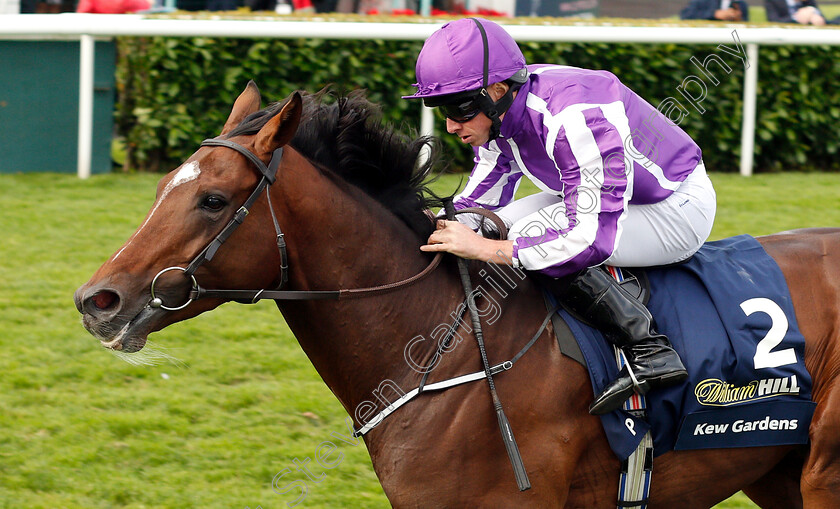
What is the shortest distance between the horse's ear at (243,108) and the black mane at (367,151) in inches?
3.0

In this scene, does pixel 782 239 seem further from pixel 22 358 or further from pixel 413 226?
pixel 22 358

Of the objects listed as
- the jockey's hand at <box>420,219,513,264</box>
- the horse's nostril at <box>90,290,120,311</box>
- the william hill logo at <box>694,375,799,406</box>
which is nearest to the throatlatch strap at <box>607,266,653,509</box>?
the william hill logo at <box>694,375,799,406</box>

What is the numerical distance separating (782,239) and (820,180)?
229 inches

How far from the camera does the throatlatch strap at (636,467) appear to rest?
296cm

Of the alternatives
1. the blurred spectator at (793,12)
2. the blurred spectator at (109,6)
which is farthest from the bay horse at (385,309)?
the blurred spectator at (793,12)

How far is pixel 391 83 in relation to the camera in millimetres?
8070

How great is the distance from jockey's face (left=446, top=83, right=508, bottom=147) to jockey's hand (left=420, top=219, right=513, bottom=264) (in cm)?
29

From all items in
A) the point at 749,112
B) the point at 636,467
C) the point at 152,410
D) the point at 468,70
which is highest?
the point at 468,70

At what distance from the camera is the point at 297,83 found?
7926mm

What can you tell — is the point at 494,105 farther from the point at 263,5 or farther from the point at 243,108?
the point at 263,5

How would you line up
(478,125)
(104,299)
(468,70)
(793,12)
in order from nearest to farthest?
(104,299)
(468,70)
(478,125)
(793,12)

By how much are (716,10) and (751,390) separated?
7.81 m

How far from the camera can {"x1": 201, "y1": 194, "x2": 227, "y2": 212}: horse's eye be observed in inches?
104

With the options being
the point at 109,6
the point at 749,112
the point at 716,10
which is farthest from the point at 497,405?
the point at 716,10
